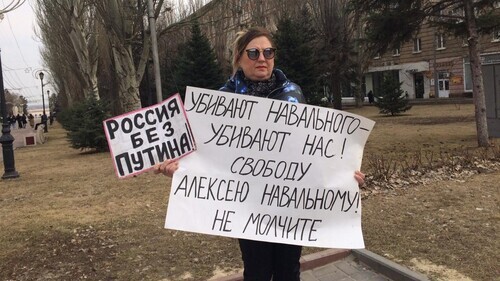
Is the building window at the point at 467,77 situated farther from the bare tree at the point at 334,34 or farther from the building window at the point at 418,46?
the bare tree at the point at 334,34

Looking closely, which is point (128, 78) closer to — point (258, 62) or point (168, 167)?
point (168, 167)

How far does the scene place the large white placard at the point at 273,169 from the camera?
287cm

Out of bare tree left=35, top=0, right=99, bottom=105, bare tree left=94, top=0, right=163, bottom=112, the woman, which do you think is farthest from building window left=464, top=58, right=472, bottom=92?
the woman

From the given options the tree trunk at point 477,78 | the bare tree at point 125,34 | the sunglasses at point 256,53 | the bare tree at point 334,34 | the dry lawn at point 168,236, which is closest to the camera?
the sunglasses at point 256,53

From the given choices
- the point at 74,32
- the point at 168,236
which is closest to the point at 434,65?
the point at 74,32

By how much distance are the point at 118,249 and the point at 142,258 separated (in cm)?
48

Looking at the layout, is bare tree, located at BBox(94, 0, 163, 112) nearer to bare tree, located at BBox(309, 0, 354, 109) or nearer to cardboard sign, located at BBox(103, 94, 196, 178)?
cardboard sign, located at BBox(103, 94, 196, 178)

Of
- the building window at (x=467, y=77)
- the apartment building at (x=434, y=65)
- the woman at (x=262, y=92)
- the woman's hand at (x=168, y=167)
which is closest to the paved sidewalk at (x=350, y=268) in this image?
the woman at (x=262, y=92)

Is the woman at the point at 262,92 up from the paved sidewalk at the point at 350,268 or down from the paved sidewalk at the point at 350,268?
up

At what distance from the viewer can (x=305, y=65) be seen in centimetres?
2502

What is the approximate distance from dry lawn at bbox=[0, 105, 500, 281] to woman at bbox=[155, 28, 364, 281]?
1663 millimetres

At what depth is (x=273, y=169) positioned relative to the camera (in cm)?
296

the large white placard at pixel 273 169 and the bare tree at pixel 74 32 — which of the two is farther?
the bare tree at pixel 74 32

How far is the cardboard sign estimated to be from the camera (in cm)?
278
